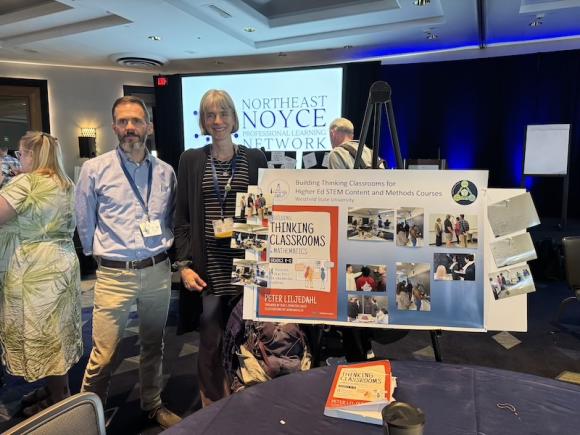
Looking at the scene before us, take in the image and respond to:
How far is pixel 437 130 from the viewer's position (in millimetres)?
6465

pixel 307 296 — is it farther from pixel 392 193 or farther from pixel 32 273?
pixel 32 273

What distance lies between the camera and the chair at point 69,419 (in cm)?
83

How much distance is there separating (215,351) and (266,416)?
98 centimetres

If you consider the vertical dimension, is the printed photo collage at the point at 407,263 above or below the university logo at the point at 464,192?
below

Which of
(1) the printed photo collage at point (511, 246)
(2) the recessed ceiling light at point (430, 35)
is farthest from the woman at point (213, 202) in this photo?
(2) the recessed ceiling light at point (430, 35)

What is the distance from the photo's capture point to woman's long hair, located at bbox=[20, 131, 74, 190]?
6.64 ft

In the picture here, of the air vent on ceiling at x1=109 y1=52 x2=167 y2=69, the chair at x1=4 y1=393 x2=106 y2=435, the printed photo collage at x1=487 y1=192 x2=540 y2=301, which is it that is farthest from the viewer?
the air vent on ceiling at x1=109 y1=52 x2=167 y2=69

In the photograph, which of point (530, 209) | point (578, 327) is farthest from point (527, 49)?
point (530, 209)

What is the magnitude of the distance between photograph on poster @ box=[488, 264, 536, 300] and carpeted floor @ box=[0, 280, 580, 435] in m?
0.52

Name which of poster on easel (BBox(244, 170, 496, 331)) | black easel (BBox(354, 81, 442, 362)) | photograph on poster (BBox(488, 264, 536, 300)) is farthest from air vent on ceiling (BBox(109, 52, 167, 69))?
photograph on poster (BBox(488, 264, 536, 300))

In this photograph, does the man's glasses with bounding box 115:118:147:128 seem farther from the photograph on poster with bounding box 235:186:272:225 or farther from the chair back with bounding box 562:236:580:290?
the chair back with bounding box 562:236:580:290

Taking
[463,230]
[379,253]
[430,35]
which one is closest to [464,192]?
[463,230]

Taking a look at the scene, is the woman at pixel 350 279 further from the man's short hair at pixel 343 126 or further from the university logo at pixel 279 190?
the man's short hair at pixel 343 126

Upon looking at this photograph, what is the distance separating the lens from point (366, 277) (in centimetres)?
137
